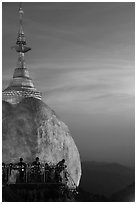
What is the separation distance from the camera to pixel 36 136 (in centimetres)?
2400

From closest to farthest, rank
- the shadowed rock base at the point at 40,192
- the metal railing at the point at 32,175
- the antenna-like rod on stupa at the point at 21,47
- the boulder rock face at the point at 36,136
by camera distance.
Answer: the shadowed rock base at the point at 40,192
the metal railing at the point at 32,175
the boulder rock face at the point at 36,136
the antenna-like rod on stupa at the point at 21,47

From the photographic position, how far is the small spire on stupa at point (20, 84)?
25312 mm

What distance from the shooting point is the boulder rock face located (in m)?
23.4

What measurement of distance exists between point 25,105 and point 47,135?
1829 millimetres

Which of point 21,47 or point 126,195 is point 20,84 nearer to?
point 21,47

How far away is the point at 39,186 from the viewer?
19438 mm

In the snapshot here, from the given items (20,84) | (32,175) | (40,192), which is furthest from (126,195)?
(20,84)

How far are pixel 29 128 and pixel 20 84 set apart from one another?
8.70 feet

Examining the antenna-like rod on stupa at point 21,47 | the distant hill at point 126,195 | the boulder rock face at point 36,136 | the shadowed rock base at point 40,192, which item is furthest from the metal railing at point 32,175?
the antenna-like rod on stupa at point 21,47

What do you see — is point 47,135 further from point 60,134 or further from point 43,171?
point 43,171

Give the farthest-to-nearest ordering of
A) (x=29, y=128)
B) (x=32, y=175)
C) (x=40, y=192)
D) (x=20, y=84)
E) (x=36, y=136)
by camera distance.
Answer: (x=20, y=84) → (x=29, y=128) → (x=36, y=136) → (x=32, y=175) → (x=40, y=192)

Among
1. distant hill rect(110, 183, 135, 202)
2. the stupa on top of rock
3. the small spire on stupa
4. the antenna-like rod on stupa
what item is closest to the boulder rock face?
the stupa on top of rock

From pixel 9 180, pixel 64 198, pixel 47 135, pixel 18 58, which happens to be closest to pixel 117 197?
pixel 64 198

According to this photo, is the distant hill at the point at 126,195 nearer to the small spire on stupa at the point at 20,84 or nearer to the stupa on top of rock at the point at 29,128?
the stupa on top of rock at the point at 29,128
